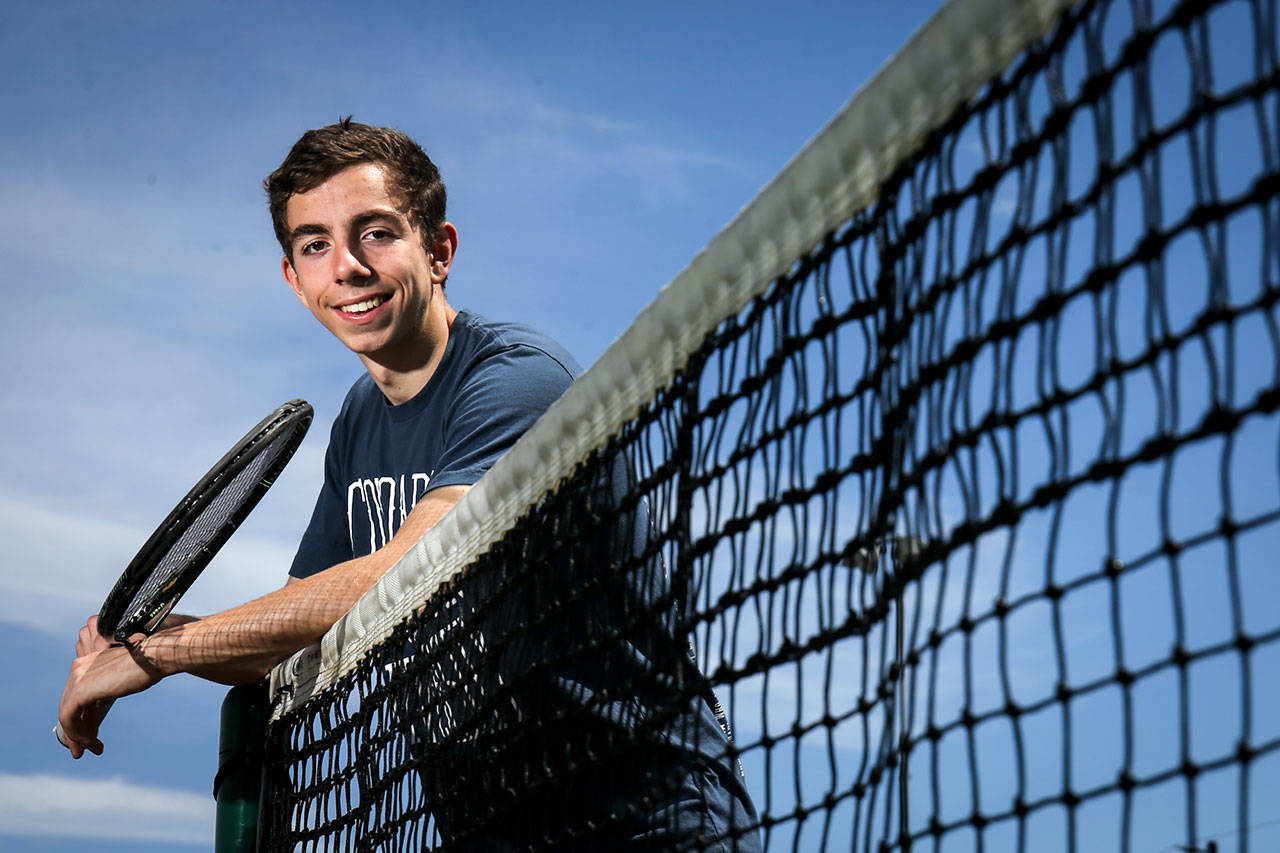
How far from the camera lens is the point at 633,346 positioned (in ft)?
6.38

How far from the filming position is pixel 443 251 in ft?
11.5

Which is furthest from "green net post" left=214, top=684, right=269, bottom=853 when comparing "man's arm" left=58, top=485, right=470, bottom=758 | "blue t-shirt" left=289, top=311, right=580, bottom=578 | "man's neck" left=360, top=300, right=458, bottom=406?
"man's neck" left=360, top=300, right=458, bottom=406

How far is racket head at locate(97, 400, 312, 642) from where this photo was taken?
313 cm

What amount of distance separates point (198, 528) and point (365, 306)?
71cm

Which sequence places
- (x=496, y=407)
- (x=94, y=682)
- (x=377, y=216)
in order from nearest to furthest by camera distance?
(x=496, y=407)
(x=94, y=682)
(x=377, y=216)

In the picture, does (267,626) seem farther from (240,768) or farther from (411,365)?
(411,365)

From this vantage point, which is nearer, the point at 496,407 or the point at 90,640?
the point at 496,407

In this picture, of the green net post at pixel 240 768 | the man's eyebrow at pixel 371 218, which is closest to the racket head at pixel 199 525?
the green net post at pixel 240 768

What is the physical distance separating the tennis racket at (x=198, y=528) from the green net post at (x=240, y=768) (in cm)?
28

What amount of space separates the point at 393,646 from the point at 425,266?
111 cm

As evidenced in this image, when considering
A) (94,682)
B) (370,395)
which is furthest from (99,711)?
(370,395)

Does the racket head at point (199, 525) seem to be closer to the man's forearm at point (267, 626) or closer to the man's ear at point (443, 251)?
the man's forearm at point (267, 626)

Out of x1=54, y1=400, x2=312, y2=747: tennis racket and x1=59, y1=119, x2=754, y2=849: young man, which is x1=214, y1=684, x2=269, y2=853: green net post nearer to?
x1=59, y1=119, x2=754, y2=849: young man

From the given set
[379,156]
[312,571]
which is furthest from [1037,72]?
[312,571]
